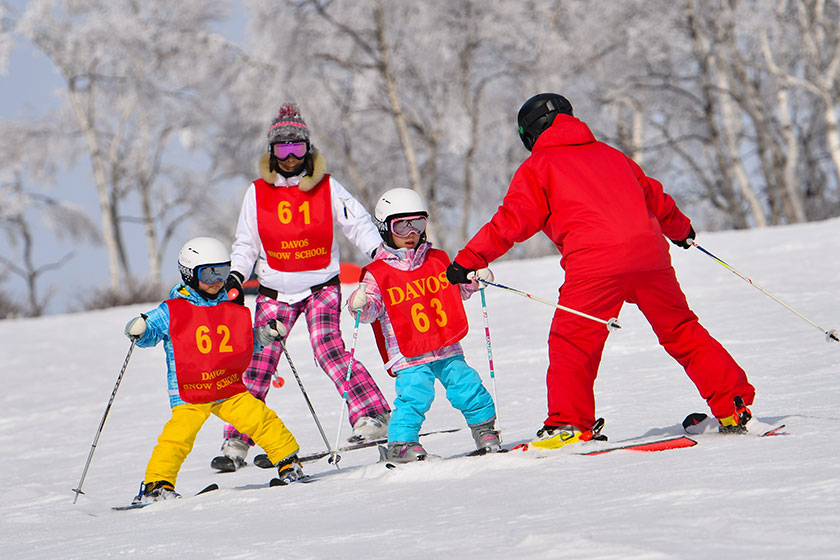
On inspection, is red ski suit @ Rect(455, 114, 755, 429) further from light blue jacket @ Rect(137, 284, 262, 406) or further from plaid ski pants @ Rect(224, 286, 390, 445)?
plaid ski pants @ Rect(224, 286, 390, 445)

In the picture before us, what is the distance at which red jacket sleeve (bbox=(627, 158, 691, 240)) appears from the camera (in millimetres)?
3814

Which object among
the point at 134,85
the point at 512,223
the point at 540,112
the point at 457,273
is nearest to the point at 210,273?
the point at 457,273

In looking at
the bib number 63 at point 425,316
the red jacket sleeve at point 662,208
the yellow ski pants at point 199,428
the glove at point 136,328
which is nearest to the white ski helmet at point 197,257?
the glove at point 136,328

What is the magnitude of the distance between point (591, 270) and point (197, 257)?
5.76ft

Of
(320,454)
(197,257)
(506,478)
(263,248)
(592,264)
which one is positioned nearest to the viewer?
(506,478)

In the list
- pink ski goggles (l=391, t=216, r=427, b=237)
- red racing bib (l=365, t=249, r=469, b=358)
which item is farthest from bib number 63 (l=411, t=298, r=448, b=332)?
pink ski goggles (l=391, t=216, r=427, b=237)

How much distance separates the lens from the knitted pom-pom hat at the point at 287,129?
506 cm

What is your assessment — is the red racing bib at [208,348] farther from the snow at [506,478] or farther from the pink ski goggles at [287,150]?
the pink ski goggles at [287,150]

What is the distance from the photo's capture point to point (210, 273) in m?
4.23

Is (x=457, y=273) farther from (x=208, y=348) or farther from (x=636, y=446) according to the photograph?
(x=208, y=348)

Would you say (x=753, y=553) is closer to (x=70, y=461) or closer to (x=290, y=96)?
(x=70, y=461)

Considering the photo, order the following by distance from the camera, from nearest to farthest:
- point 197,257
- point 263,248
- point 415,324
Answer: point 415,324 < point 197,257 < point 263,248

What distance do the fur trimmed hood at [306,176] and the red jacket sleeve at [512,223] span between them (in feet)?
5.27

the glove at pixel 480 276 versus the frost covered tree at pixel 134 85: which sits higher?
the frost covered tree at pixel 134 85
